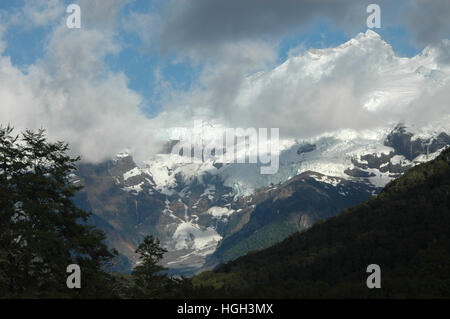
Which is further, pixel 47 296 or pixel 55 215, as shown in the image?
pixel 55 215

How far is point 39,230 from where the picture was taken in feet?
131

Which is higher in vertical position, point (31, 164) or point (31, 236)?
point (31, 164)

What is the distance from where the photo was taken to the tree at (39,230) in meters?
39.7

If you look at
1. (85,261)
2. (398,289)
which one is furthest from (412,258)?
(85,261)

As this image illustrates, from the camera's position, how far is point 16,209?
141 feet

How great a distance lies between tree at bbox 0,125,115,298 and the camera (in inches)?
1563

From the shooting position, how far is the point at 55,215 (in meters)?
42.9

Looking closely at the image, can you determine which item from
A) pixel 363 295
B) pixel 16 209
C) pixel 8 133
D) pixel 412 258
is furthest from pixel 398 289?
pixel 412 258
